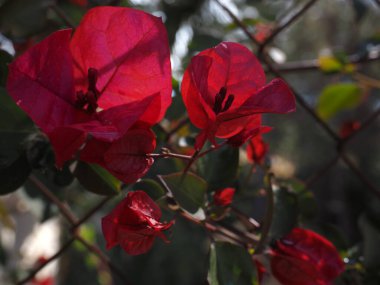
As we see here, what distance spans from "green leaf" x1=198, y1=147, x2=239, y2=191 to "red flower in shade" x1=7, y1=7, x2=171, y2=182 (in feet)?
0.28

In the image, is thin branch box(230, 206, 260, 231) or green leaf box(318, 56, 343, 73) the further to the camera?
green leaf box(318, 56, 343, 73)

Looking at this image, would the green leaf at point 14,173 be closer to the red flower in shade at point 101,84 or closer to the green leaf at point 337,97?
the red flower in shade at point 101,84

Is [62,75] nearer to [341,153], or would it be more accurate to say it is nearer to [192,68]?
[192,68]

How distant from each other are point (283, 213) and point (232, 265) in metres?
0.09

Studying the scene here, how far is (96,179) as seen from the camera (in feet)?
1.11

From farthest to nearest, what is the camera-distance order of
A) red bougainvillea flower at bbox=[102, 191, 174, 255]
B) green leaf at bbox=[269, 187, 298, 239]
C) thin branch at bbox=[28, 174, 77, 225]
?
thin branch at bbox=[28, 174, 77, 225], green leaf at bbox=[269, 187, 298, 239], red bougainvillea flower at bbox=[102, 191, 174, 255]

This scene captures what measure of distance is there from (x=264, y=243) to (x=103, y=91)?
6.0 inches

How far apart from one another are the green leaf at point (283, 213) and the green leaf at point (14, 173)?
179 millimetres

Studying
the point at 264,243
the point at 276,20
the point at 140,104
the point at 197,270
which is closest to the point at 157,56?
the point at 140,104

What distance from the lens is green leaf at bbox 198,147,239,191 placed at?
1.20 ft

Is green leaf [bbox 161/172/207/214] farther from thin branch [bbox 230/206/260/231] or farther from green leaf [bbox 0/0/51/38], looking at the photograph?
green leaf [bbox 0/0/51/38]

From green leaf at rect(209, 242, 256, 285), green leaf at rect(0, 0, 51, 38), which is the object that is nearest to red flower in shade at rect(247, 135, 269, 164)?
green leaf at rect(209, 242, 256, 285)

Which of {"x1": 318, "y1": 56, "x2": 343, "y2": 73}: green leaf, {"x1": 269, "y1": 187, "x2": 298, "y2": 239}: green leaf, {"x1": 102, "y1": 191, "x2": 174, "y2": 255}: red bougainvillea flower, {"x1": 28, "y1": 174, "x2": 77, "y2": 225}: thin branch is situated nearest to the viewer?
{"x1": 102, "y1": 191, "x2": 174, "y2": 255}: red bougainvillea flower

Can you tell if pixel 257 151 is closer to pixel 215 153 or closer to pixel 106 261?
pixel 215 153
